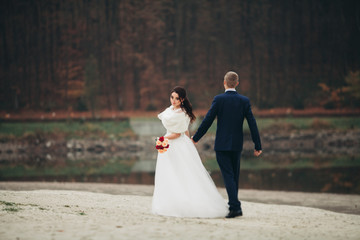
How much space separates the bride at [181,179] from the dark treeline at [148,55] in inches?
2025

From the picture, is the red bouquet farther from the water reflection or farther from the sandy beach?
the water reflection

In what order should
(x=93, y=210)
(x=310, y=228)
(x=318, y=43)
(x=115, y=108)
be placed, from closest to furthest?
1. (x=310, y=228)
2. (x=93, y=210)
3. (x=115, y=108)
4. (x=318, y=43)

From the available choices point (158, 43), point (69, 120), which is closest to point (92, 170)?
point (69, 120)

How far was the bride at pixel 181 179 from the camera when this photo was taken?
9469 millimetres

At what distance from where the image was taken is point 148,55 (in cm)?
6334

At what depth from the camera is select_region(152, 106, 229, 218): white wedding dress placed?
31.0 ft

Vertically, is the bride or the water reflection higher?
the bride

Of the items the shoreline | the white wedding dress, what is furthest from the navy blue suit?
the shoreline

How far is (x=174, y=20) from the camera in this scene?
62938mm

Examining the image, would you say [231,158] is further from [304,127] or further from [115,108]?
[115,108]

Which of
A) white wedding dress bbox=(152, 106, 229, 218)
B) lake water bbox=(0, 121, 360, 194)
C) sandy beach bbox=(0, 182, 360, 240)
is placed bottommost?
lake water bbox=(0, 121, 360, 194)

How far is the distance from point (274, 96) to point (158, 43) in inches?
544

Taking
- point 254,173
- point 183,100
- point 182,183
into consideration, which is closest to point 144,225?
point 182,183

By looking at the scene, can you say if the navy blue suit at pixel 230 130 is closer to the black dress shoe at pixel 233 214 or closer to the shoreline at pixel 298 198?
the black dress shoe at pixel 233 214
